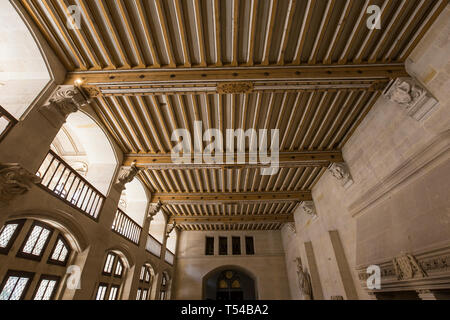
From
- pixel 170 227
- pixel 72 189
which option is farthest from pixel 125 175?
pixel 170 227

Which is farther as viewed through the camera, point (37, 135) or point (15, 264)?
point (37, 135)

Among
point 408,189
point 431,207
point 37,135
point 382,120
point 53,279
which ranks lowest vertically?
point 53,279

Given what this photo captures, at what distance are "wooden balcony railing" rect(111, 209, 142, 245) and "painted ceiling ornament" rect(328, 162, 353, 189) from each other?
844 centimetres

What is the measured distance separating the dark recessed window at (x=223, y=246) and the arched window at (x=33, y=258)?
1282cm

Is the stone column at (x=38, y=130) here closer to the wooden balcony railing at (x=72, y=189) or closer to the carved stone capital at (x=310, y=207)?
the wooden balcony railing at (x=72, y=189)

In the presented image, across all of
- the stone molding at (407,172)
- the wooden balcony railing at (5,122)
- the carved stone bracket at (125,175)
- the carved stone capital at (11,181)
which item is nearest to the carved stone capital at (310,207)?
the stone molding at (407,172)

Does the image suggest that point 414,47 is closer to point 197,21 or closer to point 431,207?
point 431,207

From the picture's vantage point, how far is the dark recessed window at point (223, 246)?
56.1 feet

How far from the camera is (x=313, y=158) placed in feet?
28.1

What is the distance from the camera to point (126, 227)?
877 cm

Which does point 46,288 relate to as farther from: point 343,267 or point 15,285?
point 343,267

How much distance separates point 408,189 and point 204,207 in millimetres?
10846

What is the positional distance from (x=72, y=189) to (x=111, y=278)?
3964 mm
